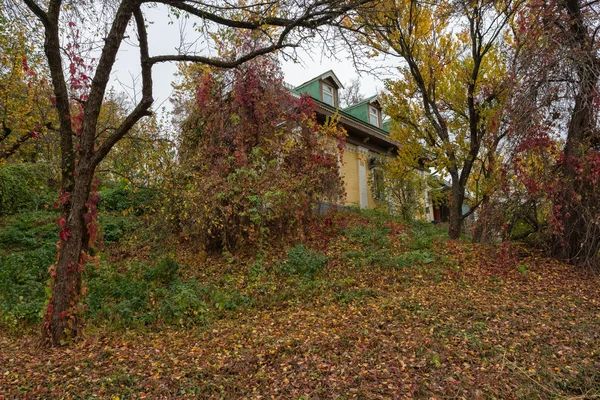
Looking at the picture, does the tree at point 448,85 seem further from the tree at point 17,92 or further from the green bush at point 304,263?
the tree at point 17,92

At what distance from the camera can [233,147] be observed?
940 centimetres

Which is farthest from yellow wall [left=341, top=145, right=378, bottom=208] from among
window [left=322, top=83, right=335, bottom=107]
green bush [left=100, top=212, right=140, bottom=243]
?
green bush [left=100, top=212, right=140, bottom=243]

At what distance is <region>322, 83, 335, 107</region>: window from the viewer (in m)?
17.3

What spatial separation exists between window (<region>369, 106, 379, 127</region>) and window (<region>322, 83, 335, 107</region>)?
2732 mm

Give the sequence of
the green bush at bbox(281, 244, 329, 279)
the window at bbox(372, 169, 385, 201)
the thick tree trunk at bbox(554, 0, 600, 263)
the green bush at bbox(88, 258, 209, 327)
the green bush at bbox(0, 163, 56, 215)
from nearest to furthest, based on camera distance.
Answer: the green bush at bbox(88, 258, 209, 327) < the thick tree trunk at bbox(554, 0, 600, 263) < the green bush at bbox(281, 244, 329, 279) < the green bush at bbox(0, 163, 56, 215) < the window at bbox(372, 169, 385, 201)

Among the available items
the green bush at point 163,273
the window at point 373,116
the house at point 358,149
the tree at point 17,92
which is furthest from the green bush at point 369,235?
the window at point 373,116

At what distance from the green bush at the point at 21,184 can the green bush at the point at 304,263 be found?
825cm

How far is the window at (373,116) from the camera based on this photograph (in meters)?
19.5

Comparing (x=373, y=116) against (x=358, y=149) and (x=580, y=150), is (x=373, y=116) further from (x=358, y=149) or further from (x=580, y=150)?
(x=580, y=150)

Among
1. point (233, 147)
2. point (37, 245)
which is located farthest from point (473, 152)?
point (37, 245)

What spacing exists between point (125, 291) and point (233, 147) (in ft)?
13.8

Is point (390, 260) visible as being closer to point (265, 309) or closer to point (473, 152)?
point (265, 309)

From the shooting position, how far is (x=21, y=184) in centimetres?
1206

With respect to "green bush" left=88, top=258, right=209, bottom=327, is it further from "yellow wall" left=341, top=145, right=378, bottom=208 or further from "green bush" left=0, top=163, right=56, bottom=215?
"yellow wall" left=341, top=145, right=378, bottom=208
